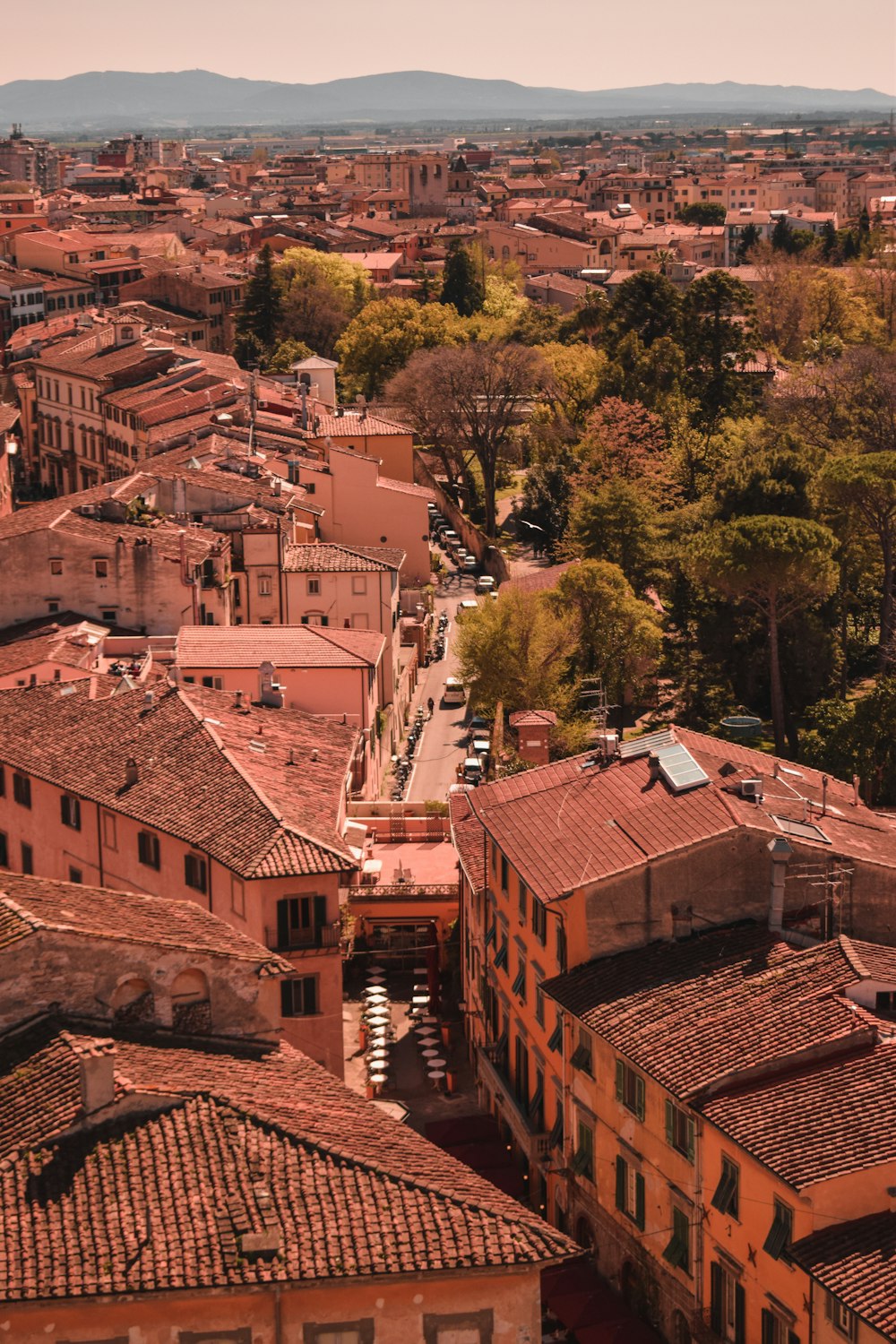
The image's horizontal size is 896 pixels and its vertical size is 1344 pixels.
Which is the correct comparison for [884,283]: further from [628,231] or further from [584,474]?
[628,231]

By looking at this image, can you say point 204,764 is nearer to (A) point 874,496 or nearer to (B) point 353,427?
(A) point 874,496

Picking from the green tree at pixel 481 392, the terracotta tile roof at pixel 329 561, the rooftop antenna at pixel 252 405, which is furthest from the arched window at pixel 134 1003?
the green tree at pixel 481 392

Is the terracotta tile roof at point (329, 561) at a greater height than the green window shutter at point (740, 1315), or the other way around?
the terracotta tile roof at point (329, 561)

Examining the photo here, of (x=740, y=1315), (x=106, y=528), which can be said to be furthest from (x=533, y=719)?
(x=740, y=1315)

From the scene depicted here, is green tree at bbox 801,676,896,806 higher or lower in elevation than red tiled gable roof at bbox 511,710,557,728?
lower

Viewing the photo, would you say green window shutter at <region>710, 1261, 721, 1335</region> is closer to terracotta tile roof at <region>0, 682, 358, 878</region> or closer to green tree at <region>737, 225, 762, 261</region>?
terracotta tile roof at <region>0, 682, 358, 878</region>

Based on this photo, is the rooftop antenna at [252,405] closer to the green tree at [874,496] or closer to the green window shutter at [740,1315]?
the green tree at [874,496]

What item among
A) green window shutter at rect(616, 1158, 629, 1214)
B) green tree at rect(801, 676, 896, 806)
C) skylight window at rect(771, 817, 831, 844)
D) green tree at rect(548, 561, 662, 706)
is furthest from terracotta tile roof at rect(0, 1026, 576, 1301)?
green tree at rect(548, 561, 662, 706)
